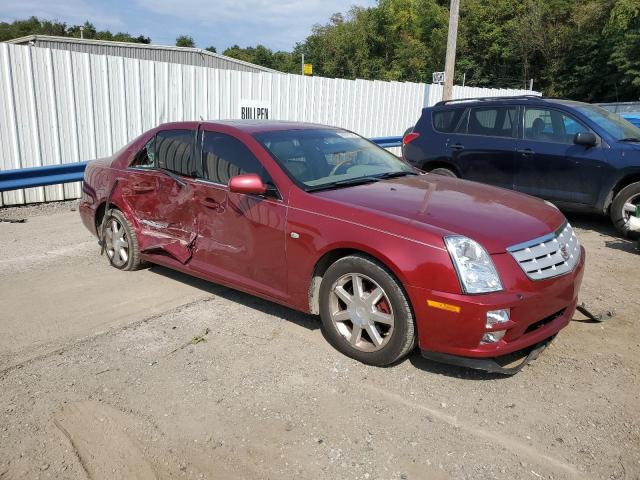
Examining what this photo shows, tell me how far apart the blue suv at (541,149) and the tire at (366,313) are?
16.4 feet

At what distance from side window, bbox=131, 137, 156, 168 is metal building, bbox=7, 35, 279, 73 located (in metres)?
16.9

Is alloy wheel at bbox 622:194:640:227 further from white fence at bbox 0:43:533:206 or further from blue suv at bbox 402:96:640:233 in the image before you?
white fence at bbox 0:43:533:206

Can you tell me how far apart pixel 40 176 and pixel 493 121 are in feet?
22.9

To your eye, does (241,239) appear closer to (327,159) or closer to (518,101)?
(327,159)

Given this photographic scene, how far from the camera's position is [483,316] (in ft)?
10.1

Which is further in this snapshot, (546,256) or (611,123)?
(611,123)

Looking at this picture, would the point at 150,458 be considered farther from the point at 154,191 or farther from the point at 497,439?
the point at 154,191

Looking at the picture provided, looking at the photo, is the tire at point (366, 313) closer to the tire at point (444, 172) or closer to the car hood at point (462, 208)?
the car hood at point (462, 208)

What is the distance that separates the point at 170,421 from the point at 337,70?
213 feet

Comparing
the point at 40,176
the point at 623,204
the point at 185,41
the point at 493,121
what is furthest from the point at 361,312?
the point at 185,41

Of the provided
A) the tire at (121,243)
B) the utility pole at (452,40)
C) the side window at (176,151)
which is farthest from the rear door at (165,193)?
the utility pole at (452,40)

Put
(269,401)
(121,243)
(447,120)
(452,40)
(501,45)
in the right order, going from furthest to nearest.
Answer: (501,45) < (452,40) < (447,120) < (121,243) < (269,401)

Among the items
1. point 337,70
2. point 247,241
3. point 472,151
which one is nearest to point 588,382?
point 247,241

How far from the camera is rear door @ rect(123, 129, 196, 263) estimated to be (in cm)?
469
